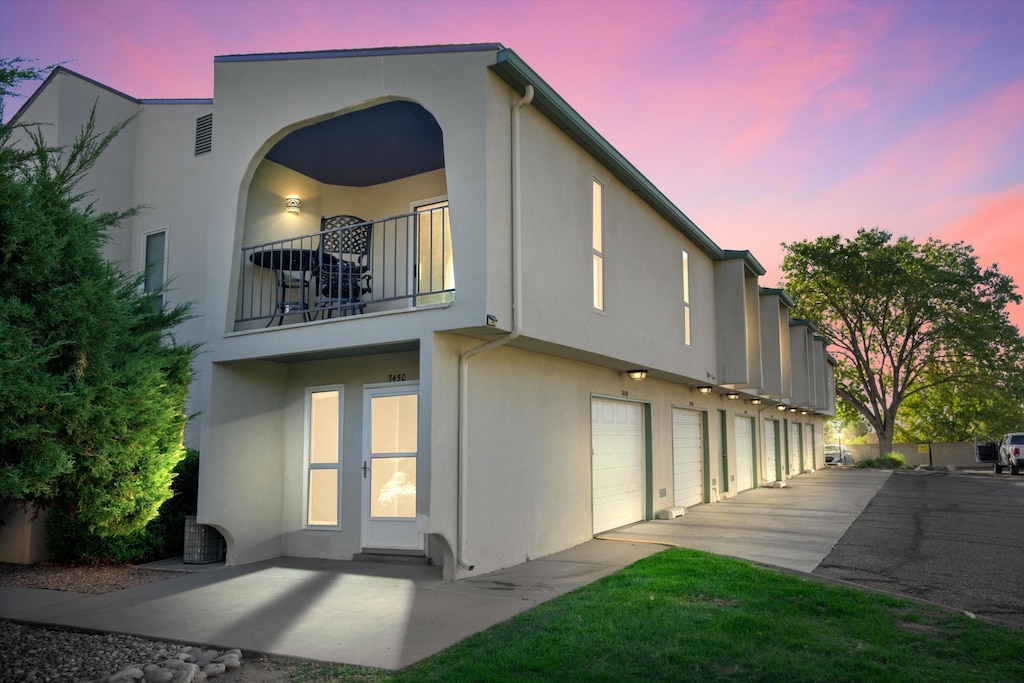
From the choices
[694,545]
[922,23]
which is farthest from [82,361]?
[922,23]

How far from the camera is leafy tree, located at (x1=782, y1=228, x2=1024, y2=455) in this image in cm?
3281

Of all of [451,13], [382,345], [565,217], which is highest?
[451,13]

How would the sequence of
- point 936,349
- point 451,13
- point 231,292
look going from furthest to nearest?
point 936,349
point 451,13
point 231,292

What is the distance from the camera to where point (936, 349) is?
35.1m

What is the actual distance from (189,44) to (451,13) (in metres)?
4.22

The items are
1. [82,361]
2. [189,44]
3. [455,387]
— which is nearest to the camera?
[82,361]

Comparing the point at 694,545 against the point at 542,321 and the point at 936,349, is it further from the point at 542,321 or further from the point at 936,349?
the point at 936,349

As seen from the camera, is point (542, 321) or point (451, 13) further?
point (451, 13)

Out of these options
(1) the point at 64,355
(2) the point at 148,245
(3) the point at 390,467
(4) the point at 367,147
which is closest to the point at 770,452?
(3) the point at 390,467

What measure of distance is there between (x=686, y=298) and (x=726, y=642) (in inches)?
386

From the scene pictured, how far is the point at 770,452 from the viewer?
79.6 feet

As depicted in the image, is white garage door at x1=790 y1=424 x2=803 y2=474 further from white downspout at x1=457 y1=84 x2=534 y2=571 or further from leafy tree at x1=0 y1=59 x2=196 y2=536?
leafy tree at x1=0 y1=59 x2=196 y2=536

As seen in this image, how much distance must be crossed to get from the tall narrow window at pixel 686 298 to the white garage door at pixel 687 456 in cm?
185

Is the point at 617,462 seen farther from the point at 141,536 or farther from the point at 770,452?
the point at 770,452
